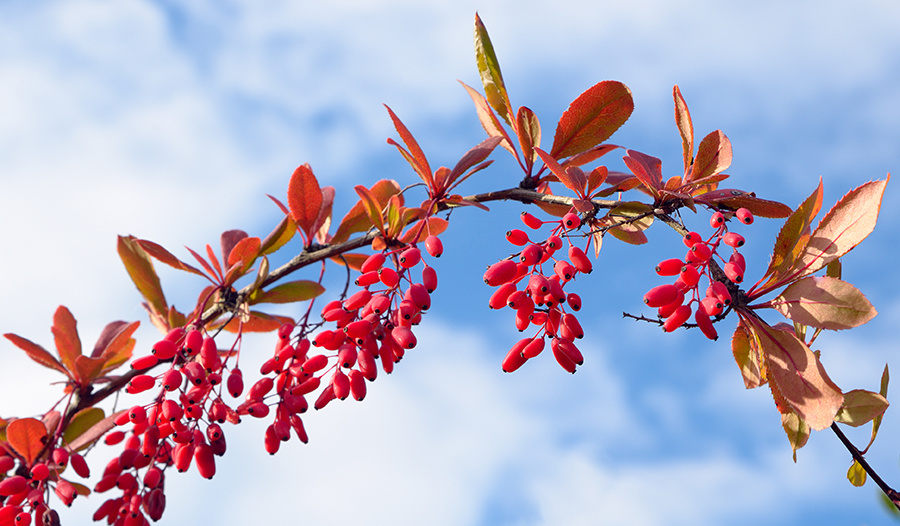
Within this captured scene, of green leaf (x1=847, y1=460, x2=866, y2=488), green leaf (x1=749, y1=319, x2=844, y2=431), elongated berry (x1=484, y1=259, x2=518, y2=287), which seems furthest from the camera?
green leaf (x1=847, y1=460, x2=866, y2=488)

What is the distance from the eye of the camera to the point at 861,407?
4.47ft

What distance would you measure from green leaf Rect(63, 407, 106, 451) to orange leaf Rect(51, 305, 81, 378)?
0.40 feet

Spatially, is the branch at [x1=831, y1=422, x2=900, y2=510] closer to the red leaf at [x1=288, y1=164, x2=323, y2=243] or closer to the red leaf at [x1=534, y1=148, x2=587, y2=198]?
the red leaf at [x1=534, y1=148, x2=587, y2=198]

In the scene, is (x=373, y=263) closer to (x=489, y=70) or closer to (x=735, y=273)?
Result: (x=489, y=70)

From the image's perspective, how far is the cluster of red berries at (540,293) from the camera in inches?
46.7

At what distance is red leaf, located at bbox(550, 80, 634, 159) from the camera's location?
1.45 m

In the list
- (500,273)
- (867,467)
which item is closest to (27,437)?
(500,273)

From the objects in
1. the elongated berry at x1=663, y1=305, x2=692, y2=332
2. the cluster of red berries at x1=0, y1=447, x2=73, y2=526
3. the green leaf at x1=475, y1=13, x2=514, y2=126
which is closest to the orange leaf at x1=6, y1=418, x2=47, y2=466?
the cluster of red berries at x1=0, y1=447, x2=73, y2=526

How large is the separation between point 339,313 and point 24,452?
92 cm

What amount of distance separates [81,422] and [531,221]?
1.35 m

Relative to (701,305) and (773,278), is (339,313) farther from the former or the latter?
(773,278)

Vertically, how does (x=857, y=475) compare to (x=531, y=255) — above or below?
below

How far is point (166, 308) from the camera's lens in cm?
184

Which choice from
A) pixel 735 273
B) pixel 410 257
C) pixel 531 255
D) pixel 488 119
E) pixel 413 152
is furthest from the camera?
pixel 488 119
